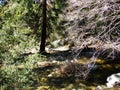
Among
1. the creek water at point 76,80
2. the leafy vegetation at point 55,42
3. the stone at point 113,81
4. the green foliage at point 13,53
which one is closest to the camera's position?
the green foliage at point 13,53

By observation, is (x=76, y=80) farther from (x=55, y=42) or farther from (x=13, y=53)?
(x=55, y=42)

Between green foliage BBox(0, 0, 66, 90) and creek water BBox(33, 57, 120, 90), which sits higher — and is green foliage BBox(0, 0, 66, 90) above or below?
above

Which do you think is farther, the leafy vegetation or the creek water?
the creek water

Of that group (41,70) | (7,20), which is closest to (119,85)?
(41,70)

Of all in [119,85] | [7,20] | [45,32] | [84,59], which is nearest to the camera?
[7,20]

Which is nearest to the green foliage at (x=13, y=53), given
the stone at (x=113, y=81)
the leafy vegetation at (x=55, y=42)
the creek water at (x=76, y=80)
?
the leafy vegetation at (x=55, y=42)

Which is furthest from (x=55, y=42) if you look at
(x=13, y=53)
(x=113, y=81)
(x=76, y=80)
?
(x=13, y=53)

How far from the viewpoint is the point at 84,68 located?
17547 mm

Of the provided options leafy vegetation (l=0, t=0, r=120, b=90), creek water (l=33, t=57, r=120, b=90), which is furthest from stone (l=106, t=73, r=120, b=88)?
leafy vegetation (l=0, t=0, r=120, b=90)

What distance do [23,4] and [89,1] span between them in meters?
12.4

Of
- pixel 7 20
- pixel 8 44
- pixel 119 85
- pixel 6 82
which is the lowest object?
pixel 119 85

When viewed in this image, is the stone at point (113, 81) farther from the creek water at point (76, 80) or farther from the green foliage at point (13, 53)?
the green foliage at point (13, 53)

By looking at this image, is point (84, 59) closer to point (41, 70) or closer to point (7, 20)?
point (41, 70)

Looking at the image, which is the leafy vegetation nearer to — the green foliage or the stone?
the green foliage
